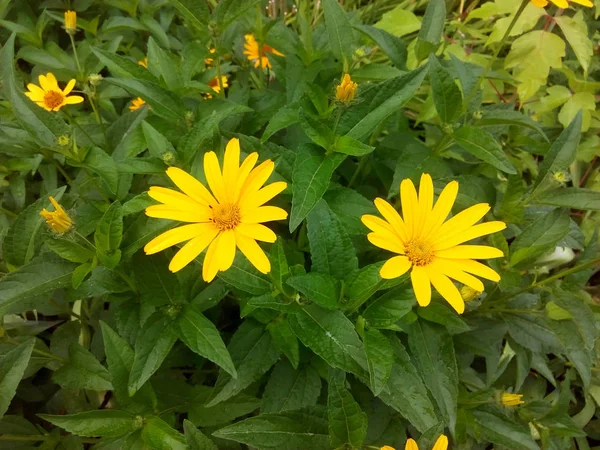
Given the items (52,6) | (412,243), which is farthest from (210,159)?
(52,6)

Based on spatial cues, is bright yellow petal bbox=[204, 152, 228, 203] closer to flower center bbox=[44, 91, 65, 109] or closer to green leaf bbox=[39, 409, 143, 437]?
green leaf bbox=[39, 409, 143, 437]

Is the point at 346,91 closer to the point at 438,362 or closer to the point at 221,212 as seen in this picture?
the point at 221,212

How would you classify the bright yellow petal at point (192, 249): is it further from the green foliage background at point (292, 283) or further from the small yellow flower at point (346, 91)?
the small yellow flower at point (346, 91)

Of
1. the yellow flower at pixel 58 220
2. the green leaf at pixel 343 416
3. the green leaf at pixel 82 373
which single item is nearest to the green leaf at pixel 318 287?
the green leaf at pixel 343 416

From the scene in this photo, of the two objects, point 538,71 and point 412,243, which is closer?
point 412,243

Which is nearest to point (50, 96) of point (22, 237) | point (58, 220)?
point (22, 237)

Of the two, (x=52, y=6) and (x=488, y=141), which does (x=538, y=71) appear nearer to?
(x=488, y=141)
